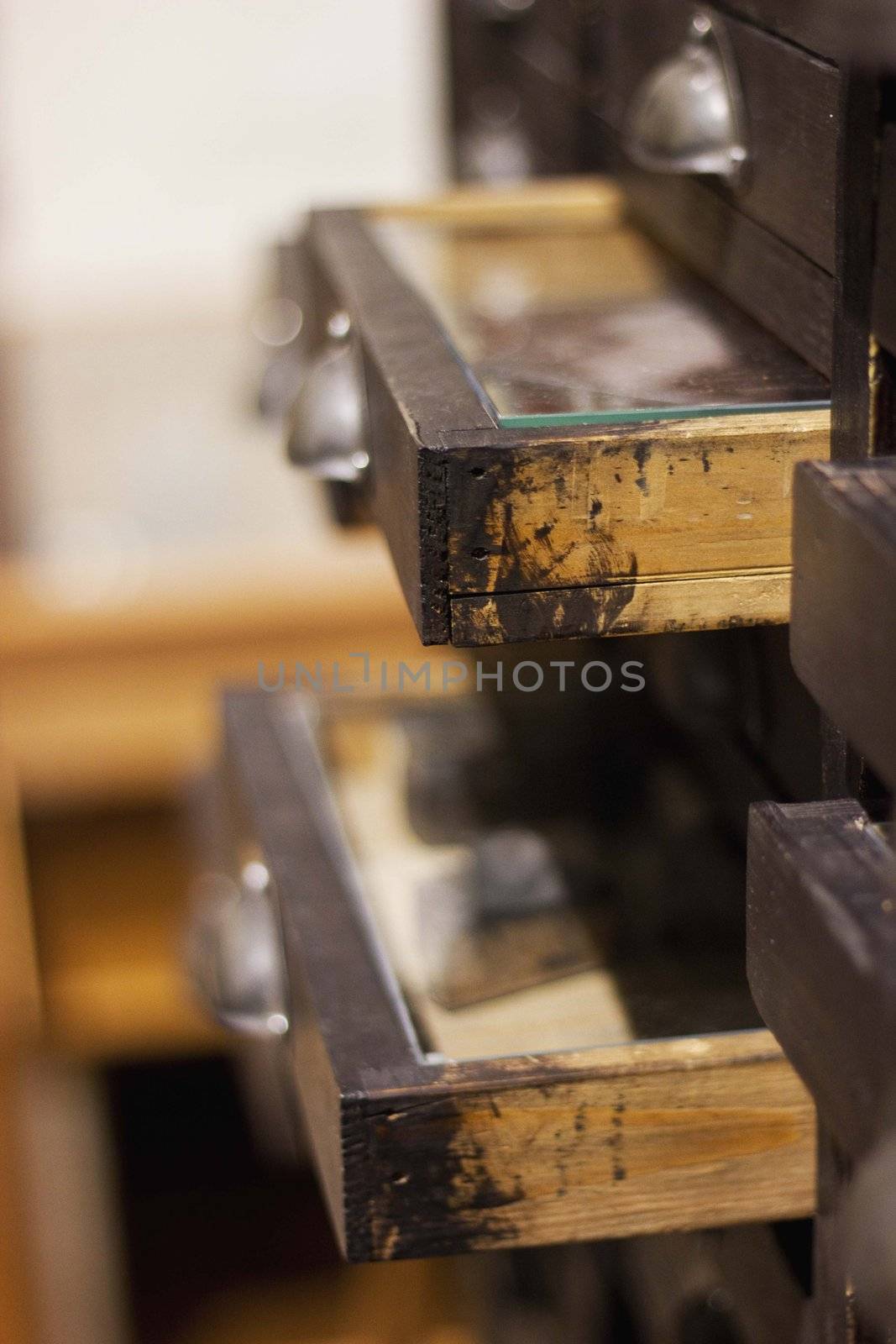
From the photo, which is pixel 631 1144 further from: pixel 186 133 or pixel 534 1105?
pixel 186 133

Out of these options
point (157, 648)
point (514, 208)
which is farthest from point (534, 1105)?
point (157, 648)

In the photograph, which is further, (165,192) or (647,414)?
(165,192)

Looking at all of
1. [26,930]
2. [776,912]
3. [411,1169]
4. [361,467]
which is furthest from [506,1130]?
[26,930]

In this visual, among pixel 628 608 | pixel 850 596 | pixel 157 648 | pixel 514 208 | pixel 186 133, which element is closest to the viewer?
pixel 850 596

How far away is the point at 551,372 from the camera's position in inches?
28.3

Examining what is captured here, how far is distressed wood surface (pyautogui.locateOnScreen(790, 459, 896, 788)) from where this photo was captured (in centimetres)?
50

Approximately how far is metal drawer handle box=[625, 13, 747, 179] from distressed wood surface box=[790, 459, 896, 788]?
0.87ft

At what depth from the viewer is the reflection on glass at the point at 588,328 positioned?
0.67 m

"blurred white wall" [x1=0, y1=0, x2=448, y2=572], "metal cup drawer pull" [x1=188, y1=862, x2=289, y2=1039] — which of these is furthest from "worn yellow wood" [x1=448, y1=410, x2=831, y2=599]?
"blurred white wall" [x1=0, y1=0, x2=448, y2=572]

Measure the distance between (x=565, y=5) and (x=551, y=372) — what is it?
666 mm

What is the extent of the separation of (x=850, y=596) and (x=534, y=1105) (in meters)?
0.28

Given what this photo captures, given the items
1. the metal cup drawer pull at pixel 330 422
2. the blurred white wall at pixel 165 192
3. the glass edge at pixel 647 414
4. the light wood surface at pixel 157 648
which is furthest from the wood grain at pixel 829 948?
the blurred white wall at pixel 165 192

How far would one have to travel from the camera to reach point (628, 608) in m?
0.64

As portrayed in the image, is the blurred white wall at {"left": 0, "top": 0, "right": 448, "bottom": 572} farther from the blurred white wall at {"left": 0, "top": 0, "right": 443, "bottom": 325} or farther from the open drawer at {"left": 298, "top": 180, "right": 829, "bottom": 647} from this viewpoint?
the open drawer at {"left": 298, "top": 180, "right": 829, "bottom": 647}
